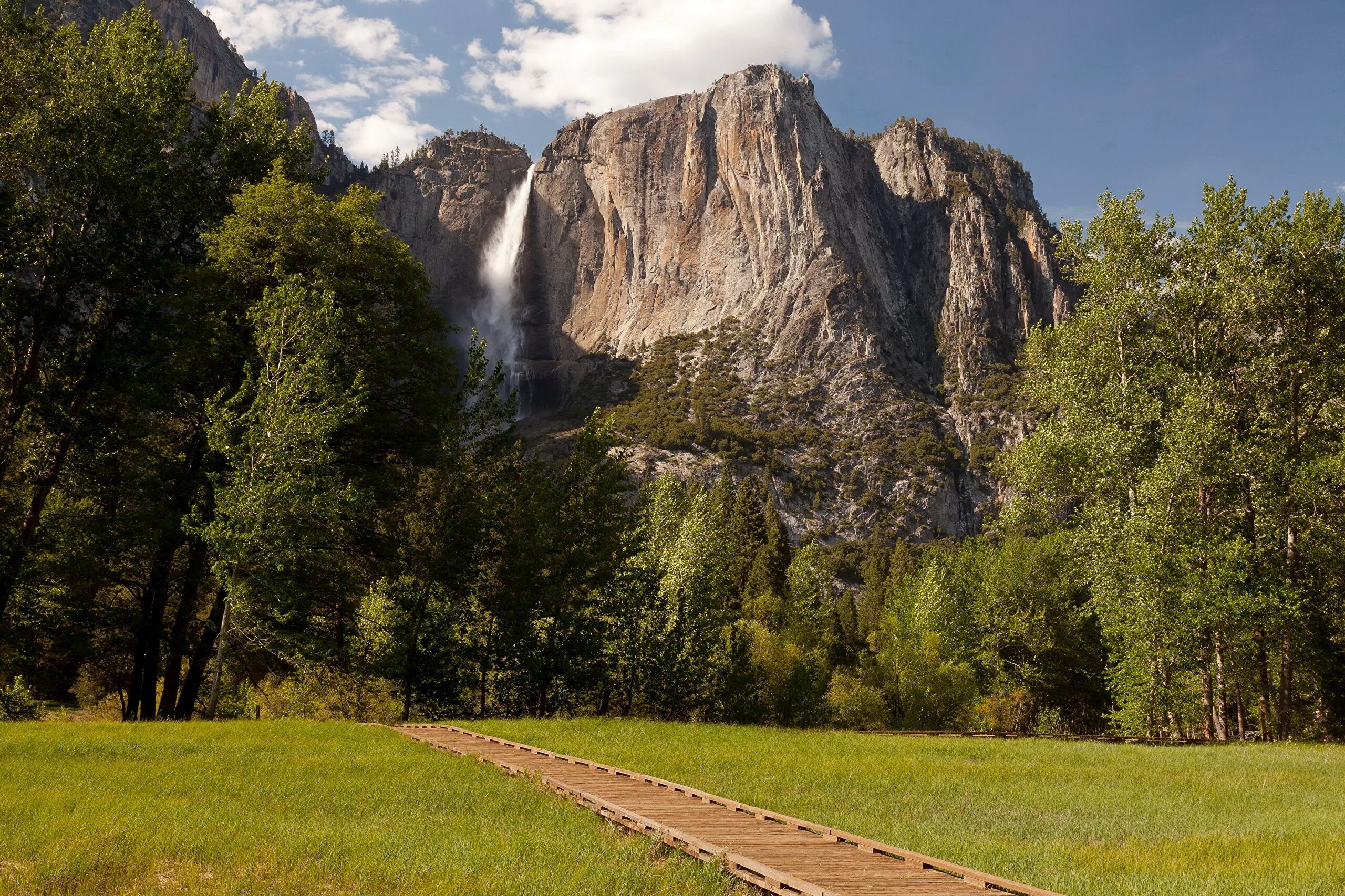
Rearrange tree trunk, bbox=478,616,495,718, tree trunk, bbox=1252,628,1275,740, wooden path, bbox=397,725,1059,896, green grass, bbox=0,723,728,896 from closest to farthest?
green grass, bbox=0,723,728,896, wooden path, bbox=397,725,1059,896, tree trunk, bbox=1252,628,1275,740, tree trunk, bbox=478,616,495,718

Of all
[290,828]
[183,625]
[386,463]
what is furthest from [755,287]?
[290,828]

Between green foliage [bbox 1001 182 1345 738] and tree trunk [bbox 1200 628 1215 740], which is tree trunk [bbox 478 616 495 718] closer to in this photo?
green foliage [bbox 1001 182 1345 738]

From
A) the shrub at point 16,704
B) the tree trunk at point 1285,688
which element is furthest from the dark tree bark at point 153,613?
the tree trunk at point 1285,688

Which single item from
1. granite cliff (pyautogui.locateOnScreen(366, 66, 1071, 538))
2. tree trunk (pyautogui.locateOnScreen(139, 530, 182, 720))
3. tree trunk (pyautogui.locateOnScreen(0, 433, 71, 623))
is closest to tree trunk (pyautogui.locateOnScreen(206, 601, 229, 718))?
tree trunk (pyautogui.locateOnScreen(139, 530, 182, 720))

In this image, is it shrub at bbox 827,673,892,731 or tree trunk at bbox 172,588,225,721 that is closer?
tree trunk at bbox 172,588,225,721

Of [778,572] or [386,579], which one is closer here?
[386,579]

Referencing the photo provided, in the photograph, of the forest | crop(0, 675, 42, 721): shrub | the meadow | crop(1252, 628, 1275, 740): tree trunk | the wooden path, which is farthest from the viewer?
crop(1252, 628, 1275, 740): tree trunk

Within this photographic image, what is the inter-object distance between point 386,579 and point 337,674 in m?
3.41

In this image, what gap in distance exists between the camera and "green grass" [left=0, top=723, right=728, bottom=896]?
6793 millimetres

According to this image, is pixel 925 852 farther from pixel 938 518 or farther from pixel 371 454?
pixel 938 518

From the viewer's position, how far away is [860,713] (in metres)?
52.1

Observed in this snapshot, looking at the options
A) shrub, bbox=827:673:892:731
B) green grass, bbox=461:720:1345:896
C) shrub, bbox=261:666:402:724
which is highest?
green grass, bbox=461:720:1345:896

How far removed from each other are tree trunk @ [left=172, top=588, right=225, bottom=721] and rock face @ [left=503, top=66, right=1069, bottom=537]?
9604 centimetres

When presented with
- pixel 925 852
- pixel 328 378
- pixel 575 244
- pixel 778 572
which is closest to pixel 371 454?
pixel 328 378
